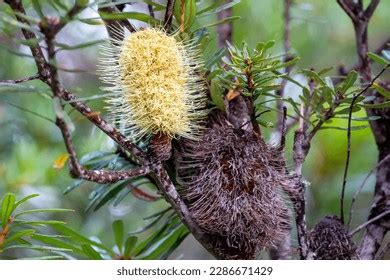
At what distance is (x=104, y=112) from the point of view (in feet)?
3.57

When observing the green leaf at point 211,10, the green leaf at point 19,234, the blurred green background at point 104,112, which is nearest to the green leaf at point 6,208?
the green leaf at point 19,234

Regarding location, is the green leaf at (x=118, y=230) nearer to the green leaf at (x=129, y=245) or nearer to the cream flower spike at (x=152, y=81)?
the green leaf at (x=129, y=245)

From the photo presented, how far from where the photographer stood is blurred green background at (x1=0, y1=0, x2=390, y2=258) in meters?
1.17

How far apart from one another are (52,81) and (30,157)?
713mm

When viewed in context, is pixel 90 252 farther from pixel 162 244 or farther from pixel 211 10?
pixel 211 10

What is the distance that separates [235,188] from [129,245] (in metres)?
0.27

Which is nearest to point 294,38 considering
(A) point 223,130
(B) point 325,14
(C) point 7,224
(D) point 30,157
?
(B) point 325,14

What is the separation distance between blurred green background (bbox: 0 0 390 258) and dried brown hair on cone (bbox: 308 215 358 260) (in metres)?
0.40

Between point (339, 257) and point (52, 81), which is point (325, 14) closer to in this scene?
point (339, 257)

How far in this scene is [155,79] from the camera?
1.95 feet

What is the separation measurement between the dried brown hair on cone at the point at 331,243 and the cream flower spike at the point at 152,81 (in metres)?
0.19

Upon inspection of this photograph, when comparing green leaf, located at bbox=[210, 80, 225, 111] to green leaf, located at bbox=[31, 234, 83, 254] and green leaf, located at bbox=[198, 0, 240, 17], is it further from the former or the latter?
green leaf, located at bbox=[31, 234, 83, 254]

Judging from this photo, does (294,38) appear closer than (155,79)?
No

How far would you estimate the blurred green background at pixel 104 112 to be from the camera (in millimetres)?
1175
